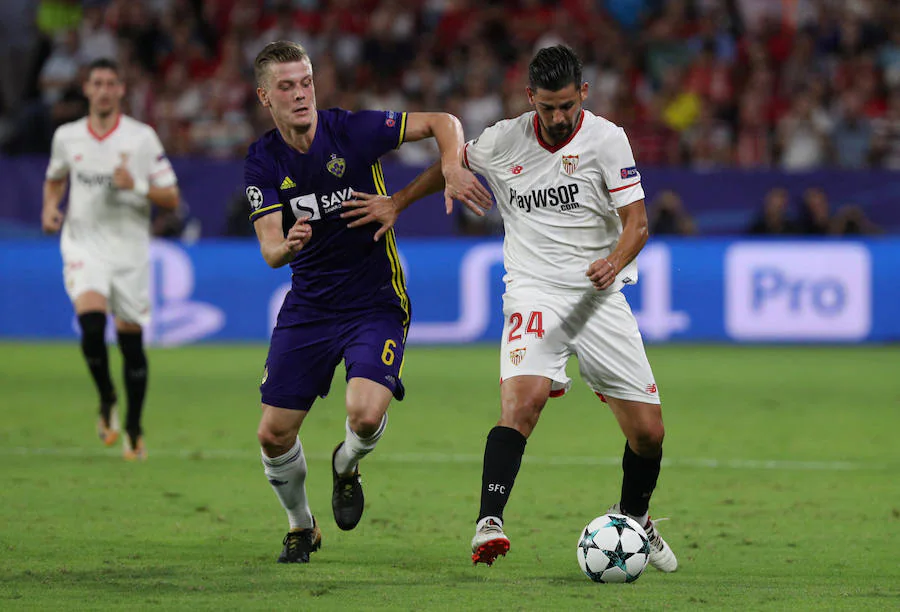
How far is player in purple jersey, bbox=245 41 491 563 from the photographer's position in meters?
5.82

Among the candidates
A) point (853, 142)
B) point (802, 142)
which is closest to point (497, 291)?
point (802, 142)

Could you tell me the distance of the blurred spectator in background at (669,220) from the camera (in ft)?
53.1

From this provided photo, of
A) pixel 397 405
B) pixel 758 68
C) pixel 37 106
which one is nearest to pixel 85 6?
pixel 37 106

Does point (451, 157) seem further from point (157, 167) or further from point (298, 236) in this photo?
point (157, 167)

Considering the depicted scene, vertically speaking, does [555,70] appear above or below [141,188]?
above

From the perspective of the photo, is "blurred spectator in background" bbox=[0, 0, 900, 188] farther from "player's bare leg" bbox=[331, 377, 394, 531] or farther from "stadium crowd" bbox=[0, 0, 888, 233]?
"player's bare leg" bbox=[331, 377, 394, 531]

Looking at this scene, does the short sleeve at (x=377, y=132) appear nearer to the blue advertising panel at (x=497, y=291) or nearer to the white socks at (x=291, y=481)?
the white socks at (x=291, y=481)

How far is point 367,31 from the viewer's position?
19.6 metres

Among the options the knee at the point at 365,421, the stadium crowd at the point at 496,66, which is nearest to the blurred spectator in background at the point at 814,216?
the stadium crowd at the point at 496,66

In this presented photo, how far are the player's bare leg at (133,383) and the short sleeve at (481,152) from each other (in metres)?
3.63

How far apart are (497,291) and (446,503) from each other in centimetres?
847

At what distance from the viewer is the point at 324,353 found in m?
5.99

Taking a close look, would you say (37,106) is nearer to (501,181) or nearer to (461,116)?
(461,116)

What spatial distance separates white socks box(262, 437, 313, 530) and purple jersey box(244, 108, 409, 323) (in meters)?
0.68
